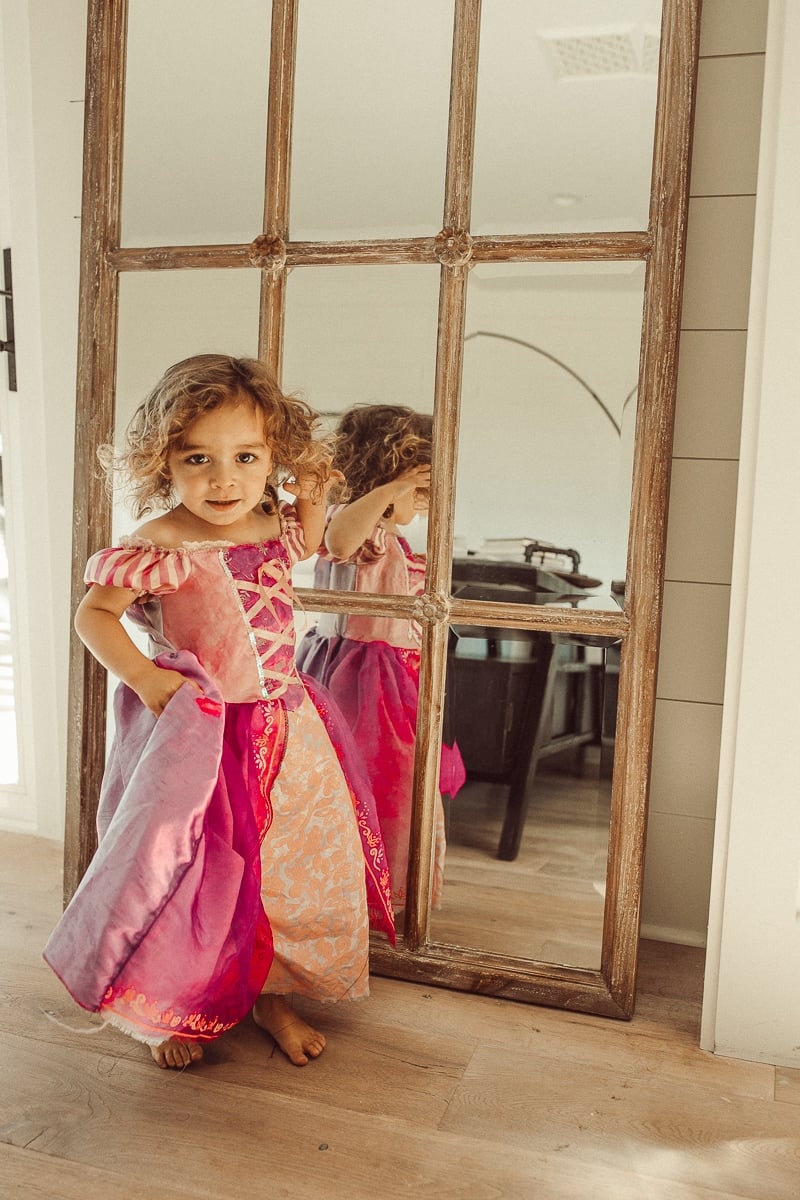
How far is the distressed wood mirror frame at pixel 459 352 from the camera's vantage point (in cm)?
150

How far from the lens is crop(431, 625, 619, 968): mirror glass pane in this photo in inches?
63.1

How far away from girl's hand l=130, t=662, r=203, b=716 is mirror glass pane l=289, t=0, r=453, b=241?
75 cm

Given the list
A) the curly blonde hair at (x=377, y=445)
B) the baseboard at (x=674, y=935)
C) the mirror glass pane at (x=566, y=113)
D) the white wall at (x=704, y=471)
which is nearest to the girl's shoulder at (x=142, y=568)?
the curly blonde hair at (x=377, y=445)

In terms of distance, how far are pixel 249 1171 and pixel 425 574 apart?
86 cm

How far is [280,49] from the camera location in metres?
1.64

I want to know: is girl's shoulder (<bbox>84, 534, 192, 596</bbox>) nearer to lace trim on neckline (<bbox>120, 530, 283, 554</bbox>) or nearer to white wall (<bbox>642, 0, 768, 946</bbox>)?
lace trim on neckline (<bbox>120, 530, 283, 554</bbox>)

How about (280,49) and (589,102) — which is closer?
(589,102)

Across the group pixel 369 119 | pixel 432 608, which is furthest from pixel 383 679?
pixel 369 119

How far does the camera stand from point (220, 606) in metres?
1.48

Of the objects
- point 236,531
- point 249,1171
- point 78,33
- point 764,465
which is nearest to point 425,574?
point 236,531

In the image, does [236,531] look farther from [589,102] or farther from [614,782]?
[589,102]

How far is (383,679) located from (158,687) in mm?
409

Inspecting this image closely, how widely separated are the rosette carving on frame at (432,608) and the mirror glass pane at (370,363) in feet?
0.09

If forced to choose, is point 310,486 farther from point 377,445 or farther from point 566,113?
point 566,113
